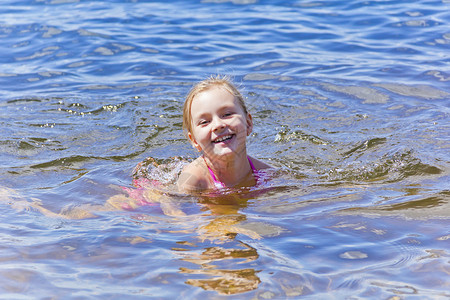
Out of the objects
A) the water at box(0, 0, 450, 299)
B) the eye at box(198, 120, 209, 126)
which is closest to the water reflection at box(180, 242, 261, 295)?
the water at box(0, 0, 450, 299)

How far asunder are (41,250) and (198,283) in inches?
42.6

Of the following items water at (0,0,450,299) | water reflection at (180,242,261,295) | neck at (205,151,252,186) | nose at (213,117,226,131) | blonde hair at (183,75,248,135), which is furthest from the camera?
neck at (205,151,252,186)

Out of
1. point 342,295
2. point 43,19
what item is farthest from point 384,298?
point 43,19

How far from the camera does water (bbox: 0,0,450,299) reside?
314 centimetres

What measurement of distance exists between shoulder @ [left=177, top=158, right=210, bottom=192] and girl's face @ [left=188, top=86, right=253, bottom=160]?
0.32 m

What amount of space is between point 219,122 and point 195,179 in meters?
0.62

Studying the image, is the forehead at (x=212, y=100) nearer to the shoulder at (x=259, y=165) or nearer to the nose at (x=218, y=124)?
the nose at (x=218, y=124)

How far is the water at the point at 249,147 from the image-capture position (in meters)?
3.14

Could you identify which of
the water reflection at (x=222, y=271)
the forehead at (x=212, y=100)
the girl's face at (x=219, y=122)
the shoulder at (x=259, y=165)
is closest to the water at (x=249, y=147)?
the water reflection at (x=222, y=271)

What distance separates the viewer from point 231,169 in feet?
16.6

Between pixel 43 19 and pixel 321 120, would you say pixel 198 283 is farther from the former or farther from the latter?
pixel 43 19

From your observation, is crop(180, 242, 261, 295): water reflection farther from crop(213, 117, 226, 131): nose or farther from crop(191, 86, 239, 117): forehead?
crop(191, 86, 239, 117): forehead

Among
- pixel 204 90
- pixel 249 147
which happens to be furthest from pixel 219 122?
pixel 249 147

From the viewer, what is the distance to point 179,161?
591cm
